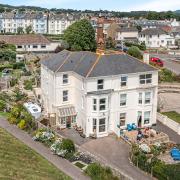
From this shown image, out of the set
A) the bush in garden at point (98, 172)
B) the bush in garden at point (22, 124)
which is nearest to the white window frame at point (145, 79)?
the bush in garden at point (22, 124)

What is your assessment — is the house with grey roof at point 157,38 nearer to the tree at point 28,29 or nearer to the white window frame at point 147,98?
the tree at point 28,29

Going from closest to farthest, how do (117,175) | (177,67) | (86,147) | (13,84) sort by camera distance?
(117,175) → (86,147) → (13,84) → (177,67)

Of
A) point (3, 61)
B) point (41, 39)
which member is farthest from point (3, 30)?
point (3, 61)

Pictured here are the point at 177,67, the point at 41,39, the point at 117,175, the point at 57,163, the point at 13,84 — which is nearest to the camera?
the point at 117,175

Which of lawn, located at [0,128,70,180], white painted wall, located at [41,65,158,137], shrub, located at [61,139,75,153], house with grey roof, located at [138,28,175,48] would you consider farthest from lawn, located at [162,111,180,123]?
house with grey roof, located at [138,28,175,48]

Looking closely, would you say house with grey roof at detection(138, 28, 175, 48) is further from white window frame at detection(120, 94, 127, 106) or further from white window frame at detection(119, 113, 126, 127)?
white window frame at detection(119, 113, 126, 127)

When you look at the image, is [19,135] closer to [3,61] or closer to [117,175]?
[117,175]

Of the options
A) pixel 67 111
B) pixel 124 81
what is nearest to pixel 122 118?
pixel 124 81

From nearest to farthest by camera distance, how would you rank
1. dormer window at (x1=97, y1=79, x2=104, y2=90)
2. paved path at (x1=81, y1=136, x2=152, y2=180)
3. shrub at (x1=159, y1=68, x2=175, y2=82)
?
paved path at (x1=81, y1=136, x2=152, y2=180)
dormer window at (x1=97, y1=79, x2=104, y2=90)
shrub at (x1=159, y1=68, x2=175, y2=82)
